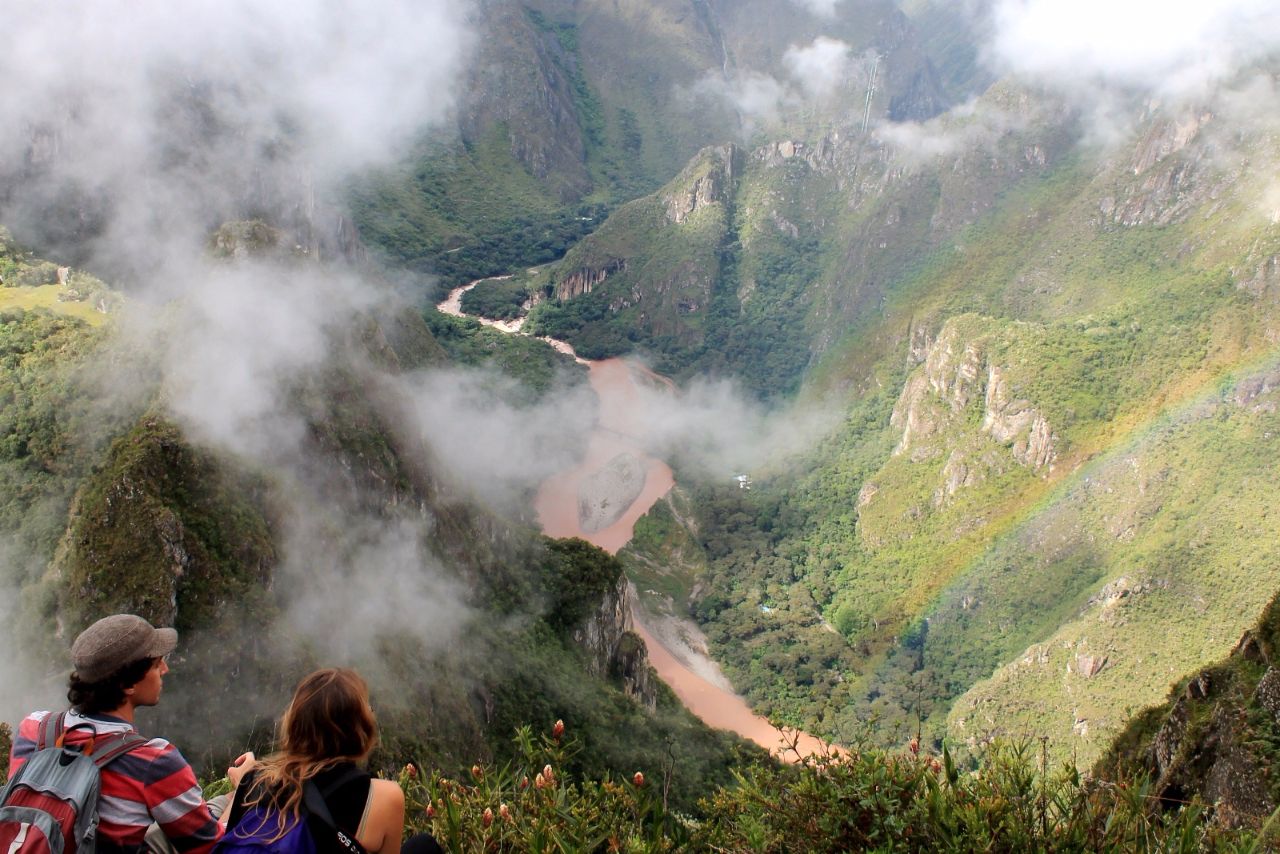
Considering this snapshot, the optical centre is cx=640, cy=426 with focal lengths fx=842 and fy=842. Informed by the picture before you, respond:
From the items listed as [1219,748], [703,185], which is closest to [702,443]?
[703,185]

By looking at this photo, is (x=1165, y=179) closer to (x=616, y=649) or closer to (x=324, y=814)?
(x=616, y=649)

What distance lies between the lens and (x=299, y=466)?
120 ft

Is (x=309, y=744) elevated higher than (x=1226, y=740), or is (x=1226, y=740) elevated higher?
(x=1226, y=740)

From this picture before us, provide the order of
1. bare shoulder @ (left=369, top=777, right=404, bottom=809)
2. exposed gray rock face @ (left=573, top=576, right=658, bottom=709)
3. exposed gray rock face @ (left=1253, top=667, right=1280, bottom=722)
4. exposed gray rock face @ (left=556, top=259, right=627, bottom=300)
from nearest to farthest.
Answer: bare shoulder @ (left=369, top=777, right=404, bottom=809)
exposed gray rock face @ (left=1253, top=667, right=1280, bottom=722)
exposed gray rock face @ (left=573, top=576, right=658, bottom=709)
exposed gray rock face @ (left=556, top=259, right=627, bottom=300)

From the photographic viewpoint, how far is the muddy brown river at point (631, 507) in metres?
58.9

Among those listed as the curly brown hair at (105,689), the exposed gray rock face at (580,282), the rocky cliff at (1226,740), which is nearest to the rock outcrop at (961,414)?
the rocky cliff at (1226,740)

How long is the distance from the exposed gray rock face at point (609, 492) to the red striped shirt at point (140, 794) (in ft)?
244

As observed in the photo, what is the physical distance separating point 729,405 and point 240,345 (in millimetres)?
73708

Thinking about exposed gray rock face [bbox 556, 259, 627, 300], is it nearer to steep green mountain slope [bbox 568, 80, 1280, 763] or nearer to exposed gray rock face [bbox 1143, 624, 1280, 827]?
steep green mountain slope [bbox 568, 80, 1280, 763]

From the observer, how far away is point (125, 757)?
210 inches

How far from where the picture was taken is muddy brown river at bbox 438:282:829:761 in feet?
193

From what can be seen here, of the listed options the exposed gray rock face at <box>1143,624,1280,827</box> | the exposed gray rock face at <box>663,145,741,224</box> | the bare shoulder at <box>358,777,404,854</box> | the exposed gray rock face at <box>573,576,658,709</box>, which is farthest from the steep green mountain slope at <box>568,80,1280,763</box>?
the exposed gray rock face at <box>663,145,741,224</box>

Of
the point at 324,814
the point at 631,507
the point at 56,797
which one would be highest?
the point at 631,507

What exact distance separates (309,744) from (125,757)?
1.35 metres
